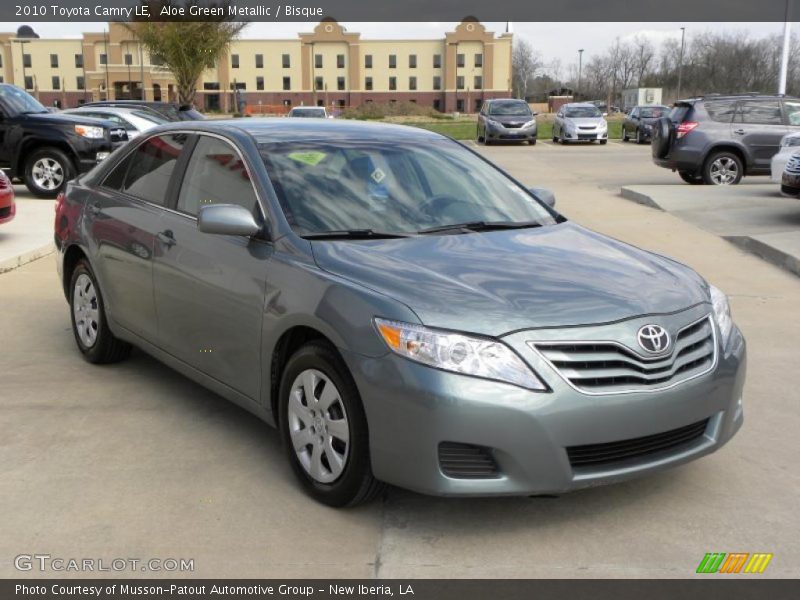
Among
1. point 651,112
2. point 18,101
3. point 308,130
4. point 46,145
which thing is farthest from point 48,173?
point 651,112

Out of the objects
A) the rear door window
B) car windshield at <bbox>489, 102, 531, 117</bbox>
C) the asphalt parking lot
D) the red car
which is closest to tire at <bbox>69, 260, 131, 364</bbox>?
the asphalt parking lot

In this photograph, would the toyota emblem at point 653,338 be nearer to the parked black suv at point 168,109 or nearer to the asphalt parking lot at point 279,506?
the asphalt parking lot at point 279,506

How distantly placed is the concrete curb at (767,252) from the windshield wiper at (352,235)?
6.28m

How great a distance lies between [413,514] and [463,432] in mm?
660

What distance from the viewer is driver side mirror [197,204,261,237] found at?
4.11m

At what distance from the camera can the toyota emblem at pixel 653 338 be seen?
346cm

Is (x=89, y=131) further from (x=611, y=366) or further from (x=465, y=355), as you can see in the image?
(x=611, y=366)

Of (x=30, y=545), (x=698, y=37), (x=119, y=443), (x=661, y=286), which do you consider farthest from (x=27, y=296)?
(x=698, y=37)

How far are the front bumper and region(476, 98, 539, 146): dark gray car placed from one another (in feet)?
96.6

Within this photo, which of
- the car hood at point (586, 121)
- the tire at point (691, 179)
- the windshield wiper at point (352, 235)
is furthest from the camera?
the car hood at point (586, 121)

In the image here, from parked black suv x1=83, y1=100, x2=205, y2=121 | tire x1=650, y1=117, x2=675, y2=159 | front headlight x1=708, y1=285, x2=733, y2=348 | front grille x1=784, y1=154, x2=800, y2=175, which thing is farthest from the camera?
parked black suv x1=83, y1=100, x2=205, y2=121

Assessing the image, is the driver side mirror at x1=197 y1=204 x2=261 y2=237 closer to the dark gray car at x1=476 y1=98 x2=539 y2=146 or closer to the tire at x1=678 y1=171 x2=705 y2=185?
the tire at x1=678 y1=171 x2=705 y2=185

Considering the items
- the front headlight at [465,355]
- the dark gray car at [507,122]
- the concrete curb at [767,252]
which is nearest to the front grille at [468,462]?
the front headlight at [465,355]
